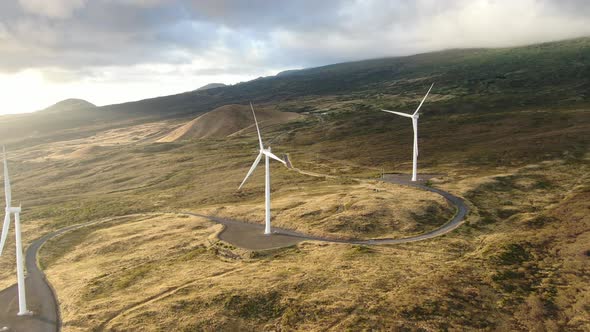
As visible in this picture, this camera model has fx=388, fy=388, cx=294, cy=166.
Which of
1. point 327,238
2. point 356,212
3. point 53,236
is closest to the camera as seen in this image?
point 327,238

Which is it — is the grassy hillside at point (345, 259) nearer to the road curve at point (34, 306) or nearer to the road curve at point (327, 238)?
the road curve at point (34, 306)

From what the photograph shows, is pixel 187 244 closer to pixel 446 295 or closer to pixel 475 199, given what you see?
pixel 446 295

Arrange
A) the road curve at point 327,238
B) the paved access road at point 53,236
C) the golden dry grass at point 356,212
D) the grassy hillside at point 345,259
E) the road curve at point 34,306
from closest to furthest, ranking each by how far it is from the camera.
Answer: the grassy hillside at point 345,259
the road curve at point 34,306
the paved access road at point 53,236
the road curve at point 327,238
the golden dry grass at point 356,212

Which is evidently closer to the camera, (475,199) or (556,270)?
(556,270)

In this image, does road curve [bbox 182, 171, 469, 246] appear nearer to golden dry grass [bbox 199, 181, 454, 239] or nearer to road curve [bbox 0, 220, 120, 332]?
golden dry grass [bbox 199, 181, 454, 239]

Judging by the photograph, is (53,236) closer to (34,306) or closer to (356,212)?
(34,306)

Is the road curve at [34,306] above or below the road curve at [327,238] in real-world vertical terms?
above

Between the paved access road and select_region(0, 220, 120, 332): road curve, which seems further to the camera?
the paved access road

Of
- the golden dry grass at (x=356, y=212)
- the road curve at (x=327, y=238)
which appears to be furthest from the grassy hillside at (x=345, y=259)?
the road curve at (x=327, y=238)

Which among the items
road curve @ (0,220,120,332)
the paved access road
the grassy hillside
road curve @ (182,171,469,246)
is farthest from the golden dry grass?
road curve @ (0,220,120,332)

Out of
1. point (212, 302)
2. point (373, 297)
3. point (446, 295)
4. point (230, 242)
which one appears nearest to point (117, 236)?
point (230, 242)

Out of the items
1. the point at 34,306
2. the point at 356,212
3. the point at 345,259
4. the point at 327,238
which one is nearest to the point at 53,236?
Result: the point at 34,306
